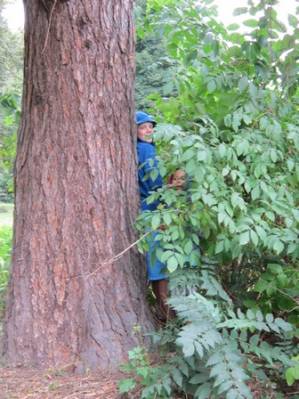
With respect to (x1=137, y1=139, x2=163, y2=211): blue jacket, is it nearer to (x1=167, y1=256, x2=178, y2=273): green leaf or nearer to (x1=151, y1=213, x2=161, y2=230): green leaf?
(x1=151, y1=213, x2=161, y2=230): green leaf

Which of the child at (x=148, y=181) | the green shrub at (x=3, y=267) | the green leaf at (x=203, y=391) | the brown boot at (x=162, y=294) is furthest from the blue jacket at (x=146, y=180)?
the green shrub at (x=3, y=267)

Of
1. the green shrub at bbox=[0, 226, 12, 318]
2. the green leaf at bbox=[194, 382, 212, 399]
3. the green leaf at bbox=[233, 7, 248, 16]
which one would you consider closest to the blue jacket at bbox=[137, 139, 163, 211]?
the green leaf at bbox=[233, 7, 248, 16]

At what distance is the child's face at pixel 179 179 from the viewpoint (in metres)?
3.27

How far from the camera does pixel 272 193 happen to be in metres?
3.00

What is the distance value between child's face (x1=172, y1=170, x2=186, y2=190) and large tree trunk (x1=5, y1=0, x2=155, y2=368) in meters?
0.36

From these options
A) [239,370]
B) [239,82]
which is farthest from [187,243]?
[239,82]

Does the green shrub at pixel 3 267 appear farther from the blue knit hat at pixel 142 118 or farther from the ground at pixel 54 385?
the blue knit hat at pixel 142 118

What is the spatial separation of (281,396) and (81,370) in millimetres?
1179

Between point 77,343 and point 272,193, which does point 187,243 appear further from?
point 77,343

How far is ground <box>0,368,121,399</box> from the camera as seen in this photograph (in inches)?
115

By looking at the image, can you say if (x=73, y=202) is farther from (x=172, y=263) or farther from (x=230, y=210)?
(x=230, y=210)

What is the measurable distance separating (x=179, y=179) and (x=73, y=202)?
0.70 metres

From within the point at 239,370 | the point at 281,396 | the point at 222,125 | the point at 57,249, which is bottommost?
the point at 281,396

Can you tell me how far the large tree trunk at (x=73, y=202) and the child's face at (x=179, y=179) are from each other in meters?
0.36
